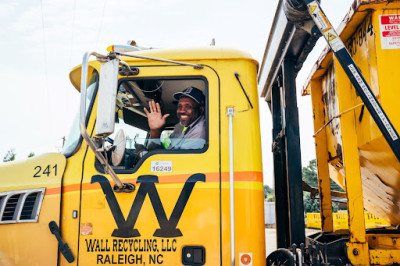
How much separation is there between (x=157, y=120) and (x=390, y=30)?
74.2 inches

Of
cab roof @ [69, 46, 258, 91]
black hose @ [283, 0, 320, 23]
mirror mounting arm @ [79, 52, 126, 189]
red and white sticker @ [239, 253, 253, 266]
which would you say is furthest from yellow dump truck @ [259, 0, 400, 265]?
mirror mounting arm @ [79, 52, 126, 189]

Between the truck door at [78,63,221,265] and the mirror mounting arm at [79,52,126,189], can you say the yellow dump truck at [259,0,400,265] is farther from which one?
the mirror mounting arm at [79,52,126,189]

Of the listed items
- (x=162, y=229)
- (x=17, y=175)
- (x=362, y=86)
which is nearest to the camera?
(x=362, y=86)

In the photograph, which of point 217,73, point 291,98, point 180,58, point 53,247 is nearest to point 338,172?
point 291,98

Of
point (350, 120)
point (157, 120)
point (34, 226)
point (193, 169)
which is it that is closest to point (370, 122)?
point (350, 120)

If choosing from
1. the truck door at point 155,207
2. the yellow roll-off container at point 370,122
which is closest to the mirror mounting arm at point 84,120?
the truck door at point 155,207

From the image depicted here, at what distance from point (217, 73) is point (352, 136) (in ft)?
3.84

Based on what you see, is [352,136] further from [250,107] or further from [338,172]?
[338,172]

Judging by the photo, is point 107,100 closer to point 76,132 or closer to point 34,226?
point 76,132

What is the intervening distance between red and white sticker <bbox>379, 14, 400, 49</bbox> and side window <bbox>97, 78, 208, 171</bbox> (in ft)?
4.42

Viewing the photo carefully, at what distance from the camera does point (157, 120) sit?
310 centimetres

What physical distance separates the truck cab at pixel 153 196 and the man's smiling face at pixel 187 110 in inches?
8.8

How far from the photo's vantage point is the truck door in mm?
2615

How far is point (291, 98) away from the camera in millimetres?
3371
